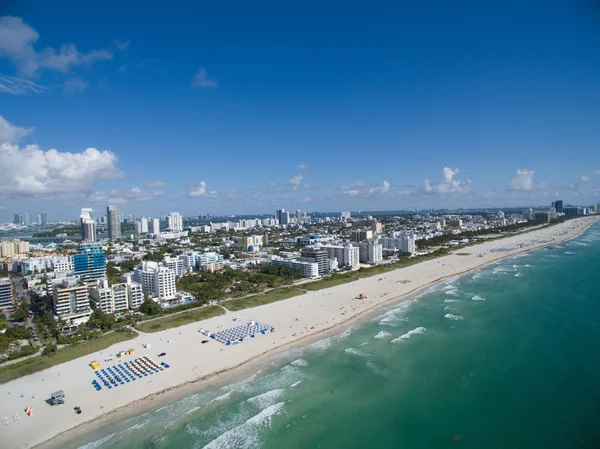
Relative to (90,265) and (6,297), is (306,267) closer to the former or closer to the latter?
(90,265)

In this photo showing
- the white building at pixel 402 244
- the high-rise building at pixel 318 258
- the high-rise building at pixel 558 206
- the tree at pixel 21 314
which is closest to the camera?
the tree at pixel 21 314

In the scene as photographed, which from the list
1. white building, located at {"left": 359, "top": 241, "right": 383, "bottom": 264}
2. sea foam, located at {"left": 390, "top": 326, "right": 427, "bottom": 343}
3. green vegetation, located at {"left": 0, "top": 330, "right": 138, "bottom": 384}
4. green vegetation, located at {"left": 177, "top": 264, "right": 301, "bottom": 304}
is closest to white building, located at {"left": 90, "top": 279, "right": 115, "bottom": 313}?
green vegetation, located at {"left": 0, "top": 330, "right": 138, "bottom": 384}

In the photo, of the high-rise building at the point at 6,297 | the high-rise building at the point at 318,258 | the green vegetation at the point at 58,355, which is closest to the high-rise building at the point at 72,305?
the green vegetation at the point at 58,355

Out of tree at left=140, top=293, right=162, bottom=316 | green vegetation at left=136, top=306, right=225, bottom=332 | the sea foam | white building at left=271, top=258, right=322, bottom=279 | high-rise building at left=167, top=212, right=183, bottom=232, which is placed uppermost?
high-rise building at left=167, top=212, right=183, bottom=232

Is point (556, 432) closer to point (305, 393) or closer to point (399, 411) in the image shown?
point (399, 411)

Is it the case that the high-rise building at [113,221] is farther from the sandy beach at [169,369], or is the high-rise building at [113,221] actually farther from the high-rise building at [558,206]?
the high-rise building at [558,206]

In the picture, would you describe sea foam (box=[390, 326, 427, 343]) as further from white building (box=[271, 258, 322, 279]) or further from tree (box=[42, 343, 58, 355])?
tree (box=[42, 343, 58, 355])

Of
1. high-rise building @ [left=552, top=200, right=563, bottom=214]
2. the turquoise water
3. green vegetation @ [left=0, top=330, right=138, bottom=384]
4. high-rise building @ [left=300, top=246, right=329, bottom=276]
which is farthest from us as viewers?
high-rise building @ [left=552, top=200, right=563, bottom=214]

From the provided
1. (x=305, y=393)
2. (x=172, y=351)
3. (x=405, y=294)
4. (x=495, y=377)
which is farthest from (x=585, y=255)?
(x=172, y=351)
